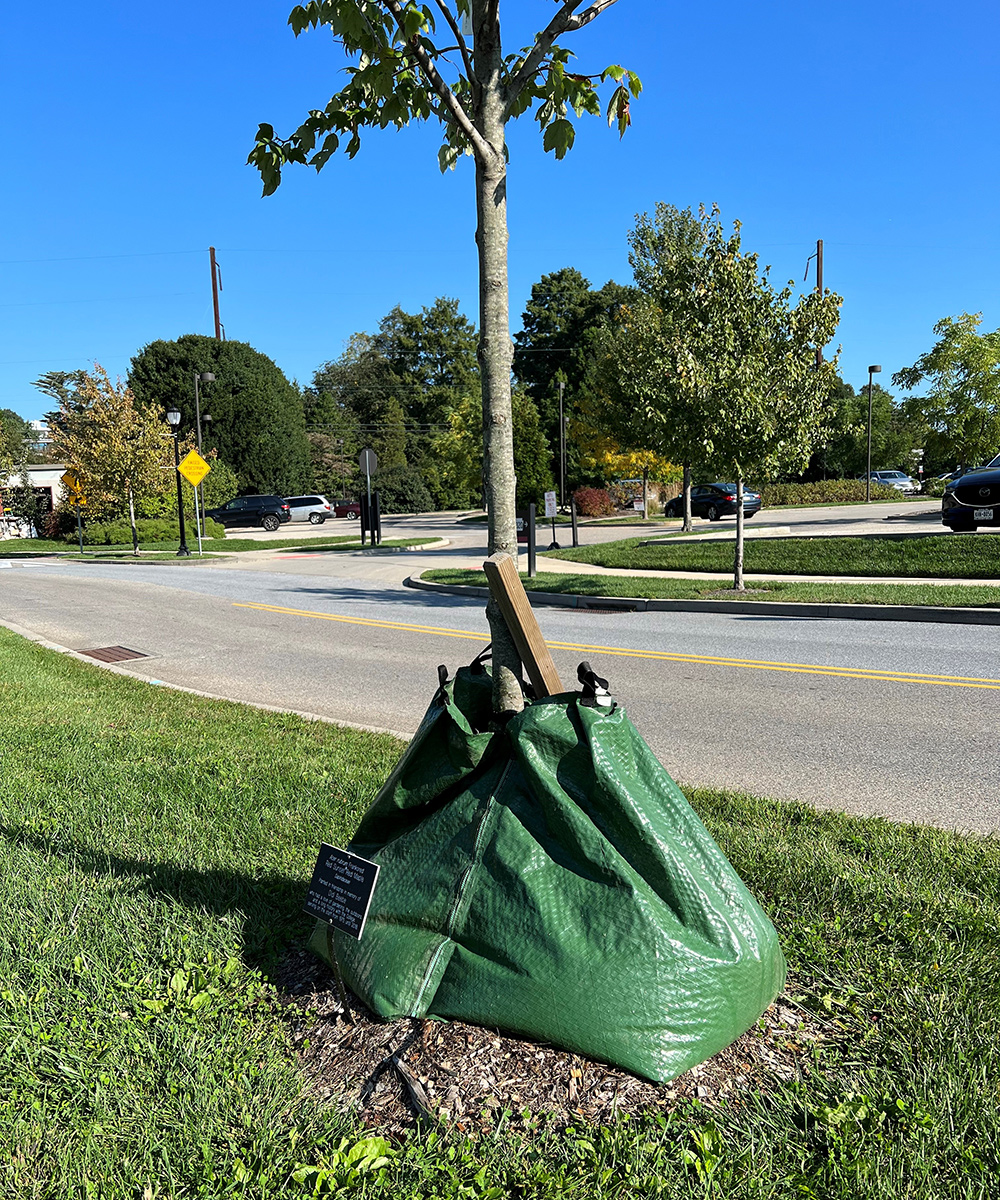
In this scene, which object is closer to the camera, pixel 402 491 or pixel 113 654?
pixel 113 654

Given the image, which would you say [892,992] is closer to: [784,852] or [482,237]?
[784,852]

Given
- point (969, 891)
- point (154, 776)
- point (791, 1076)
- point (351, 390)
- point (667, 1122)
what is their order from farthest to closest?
point (351, 390)
point (154, 776)
point (969, 891)
point (791, 1076)
point (667, 1122)

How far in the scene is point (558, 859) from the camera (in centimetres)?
232

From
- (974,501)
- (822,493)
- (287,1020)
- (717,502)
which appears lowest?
(287,1020)

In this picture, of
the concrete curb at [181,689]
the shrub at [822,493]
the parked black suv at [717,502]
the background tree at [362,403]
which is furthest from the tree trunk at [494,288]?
the background tree at [362,403]

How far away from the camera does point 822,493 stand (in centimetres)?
4481

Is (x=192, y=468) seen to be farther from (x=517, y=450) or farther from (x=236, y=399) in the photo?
(x=236, y=399)

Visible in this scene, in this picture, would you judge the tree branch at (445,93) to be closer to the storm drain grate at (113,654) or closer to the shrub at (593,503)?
the storm drain grate at (113,654)

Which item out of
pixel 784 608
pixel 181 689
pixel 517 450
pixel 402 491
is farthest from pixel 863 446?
pixel 181 689

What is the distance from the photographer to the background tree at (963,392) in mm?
22438

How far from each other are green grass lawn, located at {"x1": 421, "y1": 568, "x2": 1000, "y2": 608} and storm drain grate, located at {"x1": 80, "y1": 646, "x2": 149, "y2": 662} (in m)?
6.71

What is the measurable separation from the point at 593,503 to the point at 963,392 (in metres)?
24.1

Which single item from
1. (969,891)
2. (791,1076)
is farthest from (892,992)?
(969,891)

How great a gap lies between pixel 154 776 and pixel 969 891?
153 inches
